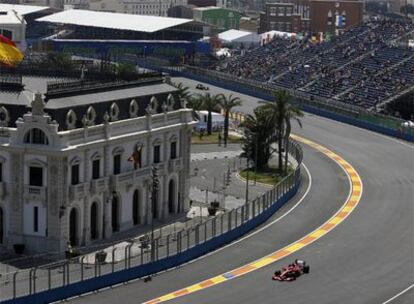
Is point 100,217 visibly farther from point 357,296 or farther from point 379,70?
point 379,70

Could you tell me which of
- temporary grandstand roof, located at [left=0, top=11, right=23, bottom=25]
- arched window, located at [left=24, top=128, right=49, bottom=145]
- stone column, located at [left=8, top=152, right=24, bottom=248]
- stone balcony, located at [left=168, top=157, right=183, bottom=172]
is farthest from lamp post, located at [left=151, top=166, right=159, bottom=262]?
temporary grandstand roof, located at [left=0, top=11, right=23, bottom=25]

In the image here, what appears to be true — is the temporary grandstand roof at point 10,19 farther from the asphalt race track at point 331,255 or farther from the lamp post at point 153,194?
the lamp post at point 153,194

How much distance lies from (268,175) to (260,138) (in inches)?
164

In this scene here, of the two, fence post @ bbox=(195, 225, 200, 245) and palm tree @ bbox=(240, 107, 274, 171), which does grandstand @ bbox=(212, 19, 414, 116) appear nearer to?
palm tree @ bbox=(240, 107, 274, 171)

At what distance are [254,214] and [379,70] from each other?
84.2 m

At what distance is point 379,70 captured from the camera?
163750mm

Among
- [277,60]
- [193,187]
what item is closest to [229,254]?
[193,187]

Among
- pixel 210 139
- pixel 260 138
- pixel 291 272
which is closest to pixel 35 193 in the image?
pixel 291 272

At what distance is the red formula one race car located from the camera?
228 feet

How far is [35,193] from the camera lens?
238 ft

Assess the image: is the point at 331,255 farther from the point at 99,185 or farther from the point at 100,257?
the point at 100,257

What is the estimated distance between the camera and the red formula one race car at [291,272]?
228ft

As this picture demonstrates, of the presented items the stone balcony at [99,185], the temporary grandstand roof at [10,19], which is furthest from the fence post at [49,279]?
the temporary grandstand roof at [10,19]

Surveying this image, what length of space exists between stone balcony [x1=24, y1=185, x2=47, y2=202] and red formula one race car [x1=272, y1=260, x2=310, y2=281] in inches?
632
